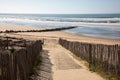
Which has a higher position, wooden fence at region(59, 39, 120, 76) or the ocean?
wooden fence at region(59, 39, 120, 76)

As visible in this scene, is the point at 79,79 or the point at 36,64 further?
the point at 36,64

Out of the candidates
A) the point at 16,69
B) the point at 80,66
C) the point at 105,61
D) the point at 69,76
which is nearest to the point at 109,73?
the point at 105,61

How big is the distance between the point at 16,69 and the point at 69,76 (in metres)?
4.42

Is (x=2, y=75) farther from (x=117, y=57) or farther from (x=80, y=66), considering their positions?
(x=80, y=66)

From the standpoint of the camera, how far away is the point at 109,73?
13.1 meters

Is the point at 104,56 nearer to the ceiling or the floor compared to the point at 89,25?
nearer to the ceiling

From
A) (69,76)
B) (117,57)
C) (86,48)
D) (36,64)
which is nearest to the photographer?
(117,57)

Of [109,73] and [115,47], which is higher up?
[115,47]

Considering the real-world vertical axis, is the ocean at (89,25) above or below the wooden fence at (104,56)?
below

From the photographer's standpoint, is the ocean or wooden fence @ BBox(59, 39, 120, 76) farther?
the ocean

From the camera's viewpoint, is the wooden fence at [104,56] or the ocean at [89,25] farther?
the ocean at [89,25]

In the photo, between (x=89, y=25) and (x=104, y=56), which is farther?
(x=89, y=25)

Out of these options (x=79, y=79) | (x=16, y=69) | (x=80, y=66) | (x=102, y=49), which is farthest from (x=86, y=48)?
(x=16, y=69)

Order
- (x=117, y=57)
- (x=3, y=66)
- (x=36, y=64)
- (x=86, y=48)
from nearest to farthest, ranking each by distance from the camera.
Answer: (x=3, y=66) → (x=117, y=57) → (x=36, y=64) → (x=86, y=48)
